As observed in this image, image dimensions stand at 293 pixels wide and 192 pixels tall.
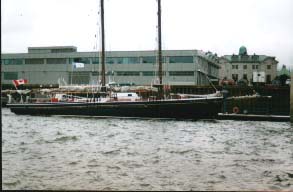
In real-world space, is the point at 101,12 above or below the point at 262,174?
above

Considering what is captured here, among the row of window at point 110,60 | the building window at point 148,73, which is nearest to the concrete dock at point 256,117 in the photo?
the row of window at point 110,60

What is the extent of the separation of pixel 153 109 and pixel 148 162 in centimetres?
2849

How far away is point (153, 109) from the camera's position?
4600 centimetres

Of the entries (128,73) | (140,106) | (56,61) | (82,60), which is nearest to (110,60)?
(128,73)

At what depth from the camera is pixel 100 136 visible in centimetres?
2812

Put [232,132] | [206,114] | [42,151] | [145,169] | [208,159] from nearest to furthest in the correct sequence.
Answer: [145,169] → [208,159] → [42,151] → [232,132] → [206,114]

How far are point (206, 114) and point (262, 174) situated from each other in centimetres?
2977

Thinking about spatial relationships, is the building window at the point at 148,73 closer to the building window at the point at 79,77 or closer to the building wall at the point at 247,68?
the building window at the point at 79,77

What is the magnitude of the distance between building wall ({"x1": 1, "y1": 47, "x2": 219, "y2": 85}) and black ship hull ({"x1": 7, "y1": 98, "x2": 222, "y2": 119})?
34.6 meters

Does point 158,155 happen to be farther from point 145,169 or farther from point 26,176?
point 26,176

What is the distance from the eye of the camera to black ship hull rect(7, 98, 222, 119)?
44.8m

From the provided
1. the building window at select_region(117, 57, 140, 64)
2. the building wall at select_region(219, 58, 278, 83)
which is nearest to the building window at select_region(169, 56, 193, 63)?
the building window at select_region(117, 57, 140, 64)

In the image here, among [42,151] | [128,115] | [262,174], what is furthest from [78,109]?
[262,174]

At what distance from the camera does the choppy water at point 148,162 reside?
529 inches
